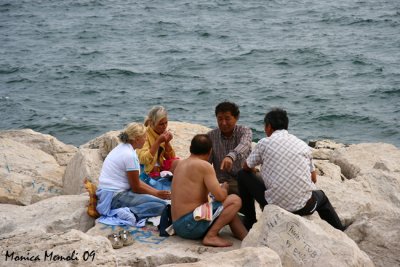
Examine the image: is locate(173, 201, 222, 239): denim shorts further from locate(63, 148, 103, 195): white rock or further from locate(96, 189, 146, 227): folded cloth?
locate(63, 148, 103, 195): white rock

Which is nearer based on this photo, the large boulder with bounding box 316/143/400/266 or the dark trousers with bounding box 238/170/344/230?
the large boulder with bounding box 316/143/400/266

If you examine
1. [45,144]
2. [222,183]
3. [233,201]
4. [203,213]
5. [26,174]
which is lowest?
[45,144]

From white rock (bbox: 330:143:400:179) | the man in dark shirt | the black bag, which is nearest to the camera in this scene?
the black bag

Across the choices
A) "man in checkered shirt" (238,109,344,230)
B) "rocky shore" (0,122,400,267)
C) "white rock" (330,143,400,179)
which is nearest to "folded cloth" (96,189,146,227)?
"rocky shore" (0,122,400,267)

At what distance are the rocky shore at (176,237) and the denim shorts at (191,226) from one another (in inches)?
3.9

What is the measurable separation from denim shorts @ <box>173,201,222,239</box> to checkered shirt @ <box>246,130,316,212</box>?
2.77 feet

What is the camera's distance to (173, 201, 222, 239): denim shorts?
770 cm

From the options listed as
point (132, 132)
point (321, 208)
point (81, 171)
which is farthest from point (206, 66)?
point (321, 208)

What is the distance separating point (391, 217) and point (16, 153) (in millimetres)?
6710

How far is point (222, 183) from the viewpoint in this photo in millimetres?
8914

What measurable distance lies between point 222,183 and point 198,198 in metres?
1.24

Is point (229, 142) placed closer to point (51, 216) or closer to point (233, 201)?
point (233, 201)

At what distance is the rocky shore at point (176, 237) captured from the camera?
622 cm

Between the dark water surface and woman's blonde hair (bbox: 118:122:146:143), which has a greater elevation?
woman's blonde hair (bbox: 118:122:146:143)
